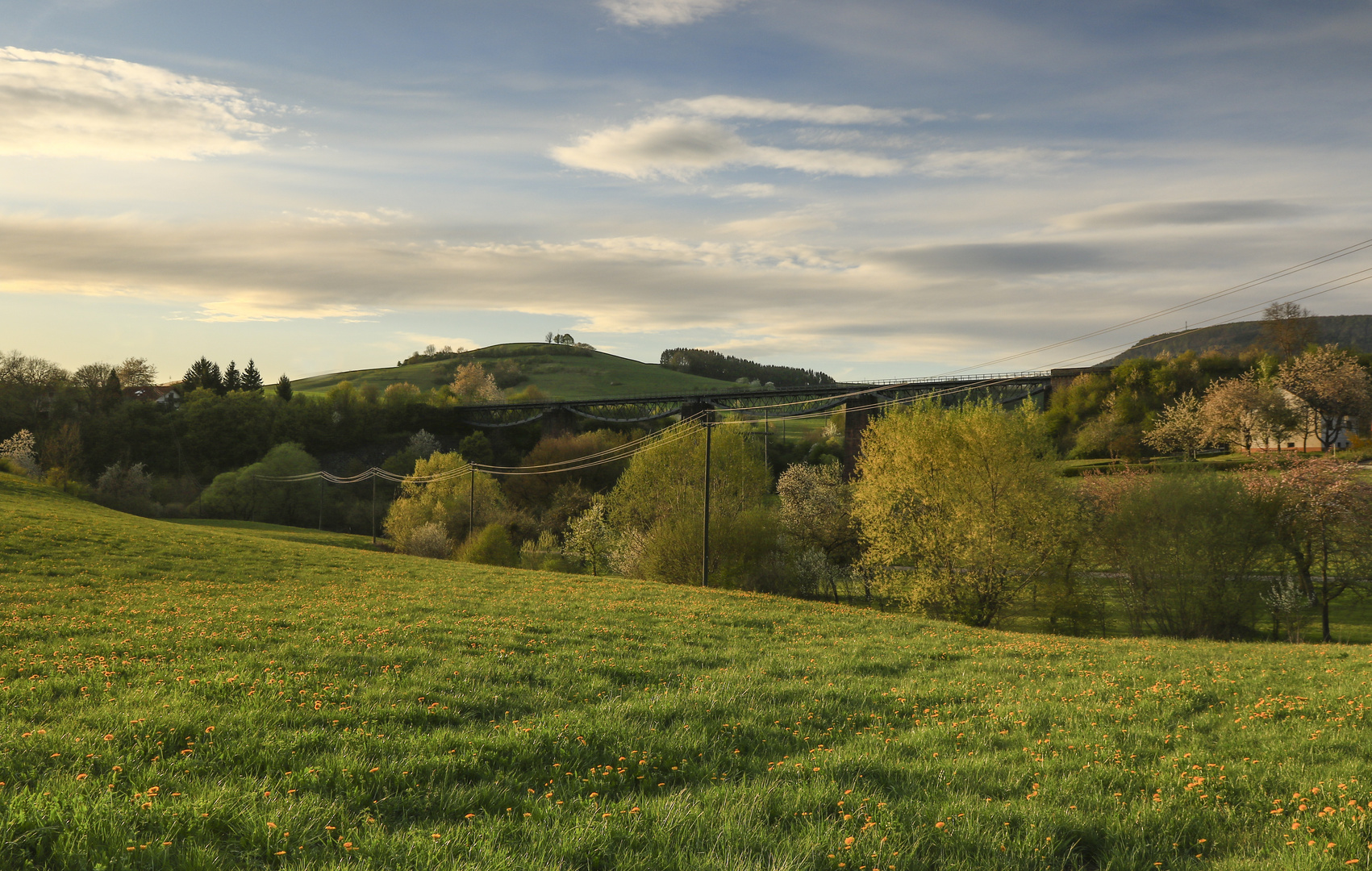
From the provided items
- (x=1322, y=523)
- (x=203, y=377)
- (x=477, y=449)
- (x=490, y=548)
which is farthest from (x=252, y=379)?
(x=1322, y=523)

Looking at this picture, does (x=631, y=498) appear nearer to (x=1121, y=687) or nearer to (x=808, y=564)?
(x=808, y=564)

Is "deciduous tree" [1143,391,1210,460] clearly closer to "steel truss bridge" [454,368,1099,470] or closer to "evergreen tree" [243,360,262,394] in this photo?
"steel truss bridge" [454,368,1099,470]

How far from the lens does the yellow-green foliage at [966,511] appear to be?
33312 millimetres

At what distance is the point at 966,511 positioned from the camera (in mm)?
33875

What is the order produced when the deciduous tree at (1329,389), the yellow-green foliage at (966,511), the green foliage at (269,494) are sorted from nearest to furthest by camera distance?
the yellow-green foliage at (966,511) → the deciduous tree at (1329,389) → the green foliage at (269,494)

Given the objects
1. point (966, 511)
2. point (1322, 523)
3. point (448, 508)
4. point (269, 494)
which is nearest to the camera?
point (1322, 523)

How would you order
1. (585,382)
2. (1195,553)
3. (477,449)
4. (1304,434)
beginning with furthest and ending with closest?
1. (585,382)
2. (477,449)
3. (1304,434)
4. (1195,553)

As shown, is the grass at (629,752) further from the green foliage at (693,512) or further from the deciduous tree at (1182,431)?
the deciduous tree at (1182,431)

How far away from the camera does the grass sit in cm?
459

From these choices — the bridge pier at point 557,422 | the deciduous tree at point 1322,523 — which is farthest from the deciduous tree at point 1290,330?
the bridge pier at point 557,422

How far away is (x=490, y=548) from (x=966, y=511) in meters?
37.2

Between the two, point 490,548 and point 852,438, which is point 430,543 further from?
point 852,438

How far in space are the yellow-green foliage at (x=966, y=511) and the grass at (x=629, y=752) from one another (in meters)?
19.3

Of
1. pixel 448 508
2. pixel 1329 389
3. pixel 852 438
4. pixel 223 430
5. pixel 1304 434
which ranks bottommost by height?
pixel 448 508
